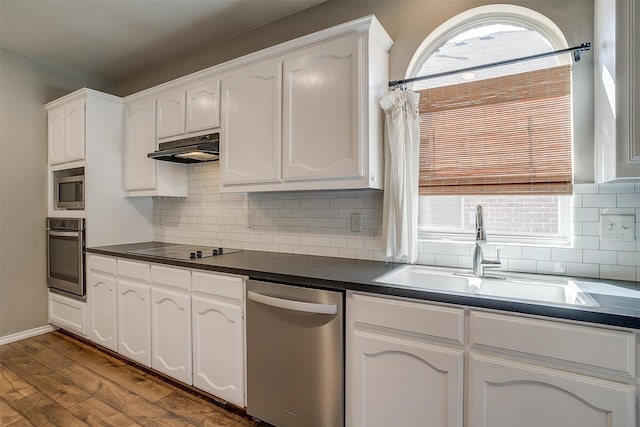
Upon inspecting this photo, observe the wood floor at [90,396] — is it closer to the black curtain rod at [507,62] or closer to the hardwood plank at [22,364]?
the hardwood plank at [22,364]

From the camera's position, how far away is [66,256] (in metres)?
2.99

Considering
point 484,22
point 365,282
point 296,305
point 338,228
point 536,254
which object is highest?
→ point 484,22

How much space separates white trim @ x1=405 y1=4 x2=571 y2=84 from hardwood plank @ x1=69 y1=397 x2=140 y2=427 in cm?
266

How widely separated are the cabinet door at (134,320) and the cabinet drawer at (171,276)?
0.45ft

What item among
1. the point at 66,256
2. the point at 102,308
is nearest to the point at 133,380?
the point at 102,308

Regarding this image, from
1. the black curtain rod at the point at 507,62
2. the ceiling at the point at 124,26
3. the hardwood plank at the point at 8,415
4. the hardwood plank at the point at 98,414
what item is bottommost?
the hardwood plank at the point at 8,415

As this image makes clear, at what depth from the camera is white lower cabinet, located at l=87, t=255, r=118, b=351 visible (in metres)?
2.61

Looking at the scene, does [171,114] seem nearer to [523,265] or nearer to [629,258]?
[523,265]

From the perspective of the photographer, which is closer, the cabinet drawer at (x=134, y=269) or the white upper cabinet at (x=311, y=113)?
the white upper cabinet at (x=311, y=113)

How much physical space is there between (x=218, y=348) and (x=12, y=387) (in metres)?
1.59

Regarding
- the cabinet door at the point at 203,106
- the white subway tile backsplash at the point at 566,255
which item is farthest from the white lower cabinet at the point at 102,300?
the white subway tile backsplash at the point at 566,255

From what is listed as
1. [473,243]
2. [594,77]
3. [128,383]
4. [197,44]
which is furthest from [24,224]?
[594,77]

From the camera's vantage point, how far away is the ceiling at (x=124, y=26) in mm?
2336

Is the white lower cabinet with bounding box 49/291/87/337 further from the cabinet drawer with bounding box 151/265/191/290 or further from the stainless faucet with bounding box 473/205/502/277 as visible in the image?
the stainless faucet with bounding box 473/205/502/277
